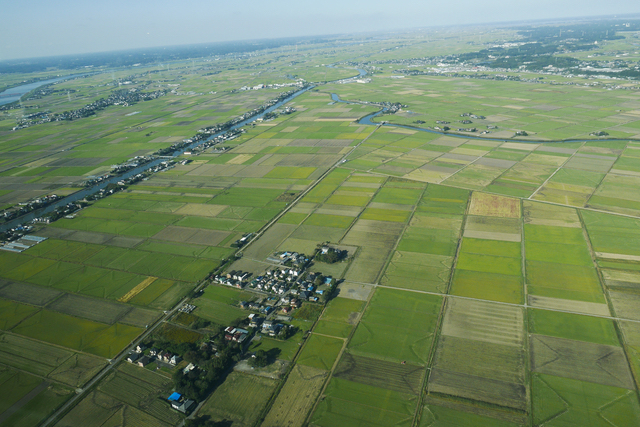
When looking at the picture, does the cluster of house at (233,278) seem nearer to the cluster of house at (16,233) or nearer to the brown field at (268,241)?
the brown field at (268,241)

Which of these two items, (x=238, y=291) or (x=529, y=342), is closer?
(x=529, y=342)

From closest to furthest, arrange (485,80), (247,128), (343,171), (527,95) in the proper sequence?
(343,171) < (247,128) < (527,95) < (485,80)

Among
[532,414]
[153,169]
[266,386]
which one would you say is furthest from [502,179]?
[153,169]

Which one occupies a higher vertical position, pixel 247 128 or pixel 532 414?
pixel 247 128

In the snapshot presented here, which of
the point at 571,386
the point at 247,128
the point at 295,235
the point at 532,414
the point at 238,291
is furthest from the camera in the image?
the point at 247,128

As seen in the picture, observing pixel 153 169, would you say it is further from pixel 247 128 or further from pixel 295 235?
pixel 295 235

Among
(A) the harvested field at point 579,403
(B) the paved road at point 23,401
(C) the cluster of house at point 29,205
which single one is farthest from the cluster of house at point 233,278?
(C) the cluster of house at point 29,205
